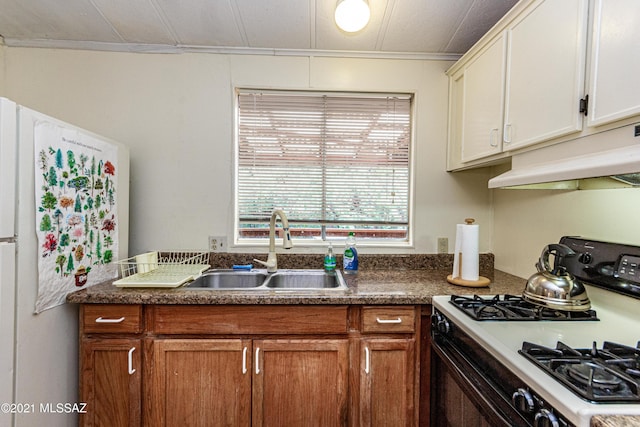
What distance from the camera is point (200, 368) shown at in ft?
4.42

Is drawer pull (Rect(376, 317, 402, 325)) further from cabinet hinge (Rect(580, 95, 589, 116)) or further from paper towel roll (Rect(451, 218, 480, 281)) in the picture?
cabinet hinge (Rect(580, 95, 589, 116))

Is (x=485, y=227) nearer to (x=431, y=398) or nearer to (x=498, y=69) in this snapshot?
(x=498, y=69)

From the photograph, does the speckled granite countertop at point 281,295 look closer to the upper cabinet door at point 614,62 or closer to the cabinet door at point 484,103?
the cabinet door at point 484,103

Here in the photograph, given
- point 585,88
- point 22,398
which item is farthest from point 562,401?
point 22,398

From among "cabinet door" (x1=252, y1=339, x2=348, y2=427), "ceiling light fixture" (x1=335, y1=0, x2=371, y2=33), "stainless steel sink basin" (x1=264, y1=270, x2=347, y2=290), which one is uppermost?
"ceiling light fixture" (x1=335, y1=0, x2=371, y2=33)

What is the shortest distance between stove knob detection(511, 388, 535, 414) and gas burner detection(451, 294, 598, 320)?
0.33 metres

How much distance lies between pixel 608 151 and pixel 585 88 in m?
0.24

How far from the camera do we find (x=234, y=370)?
1.35 meters

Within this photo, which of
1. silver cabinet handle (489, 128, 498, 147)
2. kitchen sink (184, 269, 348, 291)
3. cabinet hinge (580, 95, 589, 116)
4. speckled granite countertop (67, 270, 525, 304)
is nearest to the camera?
cabinet hinge (580, 95, 589, 116)

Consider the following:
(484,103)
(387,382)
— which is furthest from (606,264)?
(387,382)

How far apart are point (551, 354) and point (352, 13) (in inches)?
61.1

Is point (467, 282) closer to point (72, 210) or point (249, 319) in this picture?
point (249, 319)

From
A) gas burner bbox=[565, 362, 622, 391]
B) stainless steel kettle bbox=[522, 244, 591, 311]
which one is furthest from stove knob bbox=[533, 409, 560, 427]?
stainless steel kettle bbox=[522, 244, 591, 311]

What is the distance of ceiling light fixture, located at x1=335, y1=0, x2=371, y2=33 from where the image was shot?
1368mm
